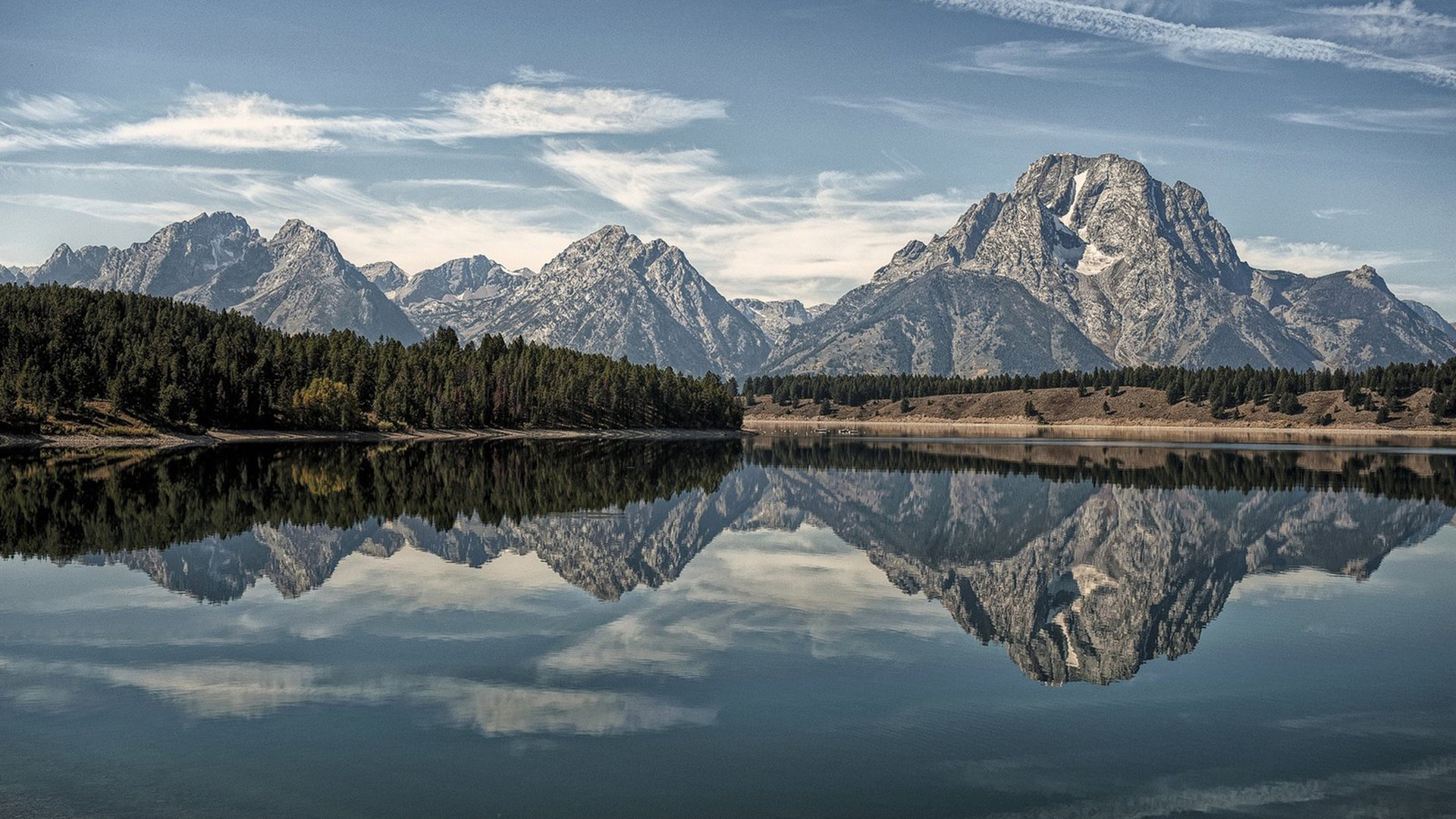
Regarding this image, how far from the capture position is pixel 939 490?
91875 millimetres

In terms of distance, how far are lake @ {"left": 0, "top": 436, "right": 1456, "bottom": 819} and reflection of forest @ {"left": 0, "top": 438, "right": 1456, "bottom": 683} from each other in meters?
0.42

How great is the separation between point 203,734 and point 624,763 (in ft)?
31.0

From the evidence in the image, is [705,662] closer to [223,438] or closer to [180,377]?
[223,438]

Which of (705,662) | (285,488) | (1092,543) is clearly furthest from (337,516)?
(1092,543)

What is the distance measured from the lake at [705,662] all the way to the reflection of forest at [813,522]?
418 millimetres

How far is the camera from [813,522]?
234ft

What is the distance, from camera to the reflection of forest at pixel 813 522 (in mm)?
40688

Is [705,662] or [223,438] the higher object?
[223,438]

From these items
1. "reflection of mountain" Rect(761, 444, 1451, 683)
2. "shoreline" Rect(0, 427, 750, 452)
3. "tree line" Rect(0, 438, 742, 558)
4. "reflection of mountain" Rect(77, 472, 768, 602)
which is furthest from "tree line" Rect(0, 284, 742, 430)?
"reflection of mountain" Rect(77, 472, 768, 602)

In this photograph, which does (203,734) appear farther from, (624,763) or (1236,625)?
(1236,625)

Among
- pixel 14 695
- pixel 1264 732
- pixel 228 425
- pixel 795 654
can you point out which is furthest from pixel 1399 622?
pixel 228 425

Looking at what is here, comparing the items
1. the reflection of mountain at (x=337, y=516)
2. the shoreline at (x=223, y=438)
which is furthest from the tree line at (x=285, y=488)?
the shoreline at (x=223, y=438)

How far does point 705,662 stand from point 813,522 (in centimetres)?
4257

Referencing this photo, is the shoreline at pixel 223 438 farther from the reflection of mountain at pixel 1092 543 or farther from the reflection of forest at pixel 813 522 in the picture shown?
the reflection of mountain at pixel 1092 543
